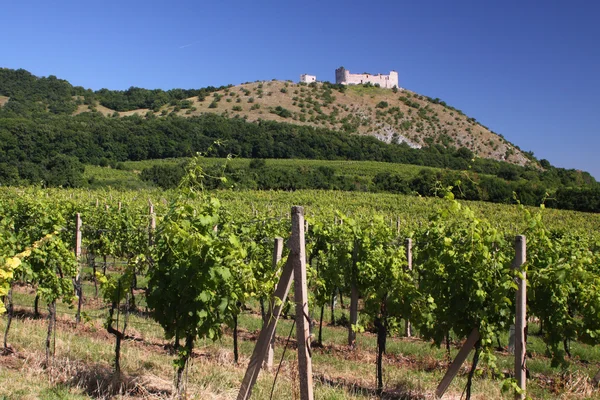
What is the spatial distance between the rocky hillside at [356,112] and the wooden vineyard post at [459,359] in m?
78.1

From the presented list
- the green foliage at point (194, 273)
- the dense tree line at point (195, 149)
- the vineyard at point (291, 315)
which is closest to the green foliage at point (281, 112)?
the dense tree line at point (195, 149)

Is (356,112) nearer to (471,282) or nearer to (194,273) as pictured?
(471,282)

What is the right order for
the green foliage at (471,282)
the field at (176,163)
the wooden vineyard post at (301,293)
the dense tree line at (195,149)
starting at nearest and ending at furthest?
the wooden vineyard post at (301,293), the green foliage at (471,282), the field at (176,163), the dense tree line at (195,149)

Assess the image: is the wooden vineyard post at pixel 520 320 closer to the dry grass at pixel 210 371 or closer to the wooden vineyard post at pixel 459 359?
the wooden vineyard post at pixel 459 359

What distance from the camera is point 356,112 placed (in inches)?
3738

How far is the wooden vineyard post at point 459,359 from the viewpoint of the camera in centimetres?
453

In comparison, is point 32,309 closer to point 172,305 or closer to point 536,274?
point 172,305

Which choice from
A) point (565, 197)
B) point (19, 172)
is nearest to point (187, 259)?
point (565, 197)

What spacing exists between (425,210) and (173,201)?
2822 cm

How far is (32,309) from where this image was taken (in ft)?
30.0

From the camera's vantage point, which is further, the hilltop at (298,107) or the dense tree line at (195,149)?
the hilltop at (298,107)

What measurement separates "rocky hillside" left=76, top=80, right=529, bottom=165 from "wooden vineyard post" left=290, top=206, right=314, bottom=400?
78910 millimetres

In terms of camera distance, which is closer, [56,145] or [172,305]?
[172,305]

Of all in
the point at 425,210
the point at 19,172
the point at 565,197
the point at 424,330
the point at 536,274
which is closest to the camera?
the point at 536,274
